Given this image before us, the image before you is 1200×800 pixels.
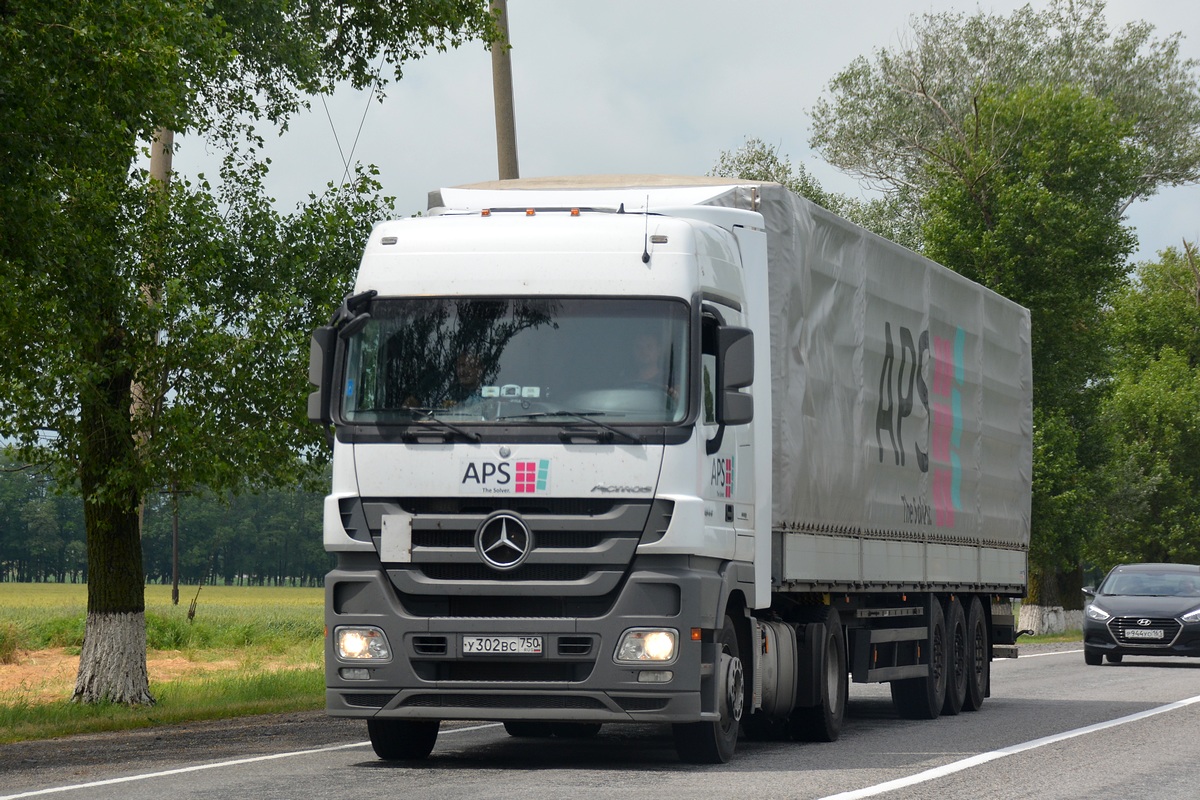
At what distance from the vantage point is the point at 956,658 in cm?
1777

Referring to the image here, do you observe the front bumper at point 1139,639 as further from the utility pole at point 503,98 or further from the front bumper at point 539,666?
the front bumper at point 539,666

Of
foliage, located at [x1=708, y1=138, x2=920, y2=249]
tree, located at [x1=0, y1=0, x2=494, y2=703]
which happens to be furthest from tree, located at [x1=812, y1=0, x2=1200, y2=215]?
tree, located at [x1=0, y1=0, x2=494, y2=703]

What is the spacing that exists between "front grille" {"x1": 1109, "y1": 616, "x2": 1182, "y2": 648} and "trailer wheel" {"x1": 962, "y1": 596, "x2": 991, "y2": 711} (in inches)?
377

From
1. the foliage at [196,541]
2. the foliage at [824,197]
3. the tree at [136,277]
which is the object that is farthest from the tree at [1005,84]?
the foliage at [196,541]

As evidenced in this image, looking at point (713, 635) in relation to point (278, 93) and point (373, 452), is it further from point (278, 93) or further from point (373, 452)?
point (278, 93)

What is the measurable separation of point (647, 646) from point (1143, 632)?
18981 mm

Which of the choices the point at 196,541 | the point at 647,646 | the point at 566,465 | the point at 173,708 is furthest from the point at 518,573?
the point at 196,541

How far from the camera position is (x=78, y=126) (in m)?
13.9

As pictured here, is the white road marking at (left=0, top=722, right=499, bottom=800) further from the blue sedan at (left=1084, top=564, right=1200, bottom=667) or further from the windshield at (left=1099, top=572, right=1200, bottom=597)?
the windshield at (left=1099, top=572, right=1200, bottom=597)

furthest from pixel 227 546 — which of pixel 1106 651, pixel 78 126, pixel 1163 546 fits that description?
pixel 78 126

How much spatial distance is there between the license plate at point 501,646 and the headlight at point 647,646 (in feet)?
1.62

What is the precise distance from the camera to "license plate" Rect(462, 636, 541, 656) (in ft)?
35.2

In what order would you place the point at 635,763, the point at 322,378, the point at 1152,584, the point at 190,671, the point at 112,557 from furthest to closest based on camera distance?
the point at 190,671
the point at 1152,584
the point at 112,557
the point at 635,763
the point at 322,378

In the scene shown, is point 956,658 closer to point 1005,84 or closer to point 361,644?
point 361,644
